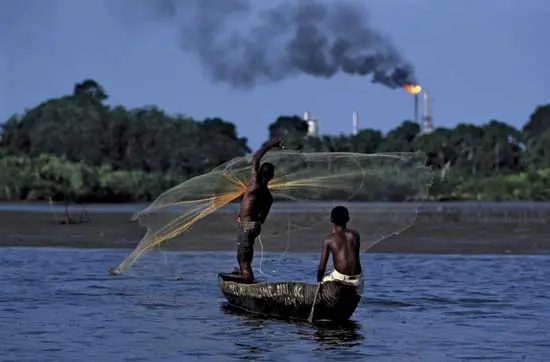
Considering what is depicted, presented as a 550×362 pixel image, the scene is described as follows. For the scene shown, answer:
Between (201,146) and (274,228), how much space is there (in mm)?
77411

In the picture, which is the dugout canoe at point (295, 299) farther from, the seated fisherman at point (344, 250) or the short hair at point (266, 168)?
the short hair at point (266, 168)

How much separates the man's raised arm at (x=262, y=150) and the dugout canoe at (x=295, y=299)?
6.07ft

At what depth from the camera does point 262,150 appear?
21.8 m

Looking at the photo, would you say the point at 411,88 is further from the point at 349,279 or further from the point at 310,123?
the point at 310,123

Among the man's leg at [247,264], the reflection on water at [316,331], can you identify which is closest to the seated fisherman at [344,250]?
the reflection on water at [316,331]

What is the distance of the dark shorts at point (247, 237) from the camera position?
22469 mm

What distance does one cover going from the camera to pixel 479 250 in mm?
38812

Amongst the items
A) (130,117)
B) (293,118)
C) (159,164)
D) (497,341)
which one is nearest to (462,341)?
(497,341)

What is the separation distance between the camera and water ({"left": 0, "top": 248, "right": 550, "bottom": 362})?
18375 millimetres

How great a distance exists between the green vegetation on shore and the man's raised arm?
59.1m

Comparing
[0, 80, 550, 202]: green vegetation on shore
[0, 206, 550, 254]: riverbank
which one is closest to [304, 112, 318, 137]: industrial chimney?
[0, 80, 550, 202]: green vegetation on shore

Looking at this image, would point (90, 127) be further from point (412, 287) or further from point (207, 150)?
point (412, 287)

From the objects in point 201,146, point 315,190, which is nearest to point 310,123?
point 201,146

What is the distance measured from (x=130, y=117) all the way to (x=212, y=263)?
75092 millimetres
